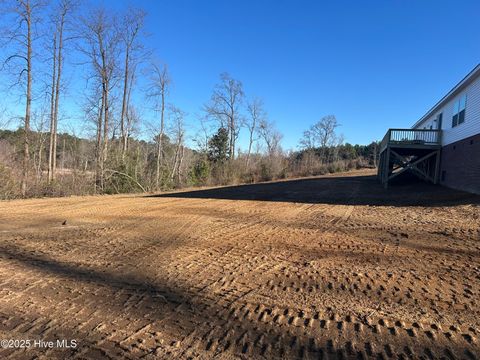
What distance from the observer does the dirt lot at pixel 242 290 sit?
2955mm

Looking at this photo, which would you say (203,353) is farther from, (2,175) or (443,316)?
(2,175)

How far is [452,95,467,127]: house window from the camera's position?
16.4 meters

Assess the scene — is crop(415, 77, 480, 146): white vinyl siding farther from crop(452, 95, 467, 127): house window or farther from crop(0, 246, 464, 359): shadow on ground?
crop(0, 246, 464, 359): shadow on ground

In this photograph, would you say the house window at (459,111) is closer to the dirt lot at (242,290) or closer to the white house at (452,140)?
the white house at (452,140)

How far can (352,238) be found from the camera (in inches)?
281

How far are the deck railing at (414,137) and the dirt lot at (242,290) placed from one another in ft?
41.9

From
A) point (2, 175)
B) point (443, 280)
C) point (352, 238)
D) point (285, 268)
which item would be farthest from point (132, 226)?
point (2, 175)

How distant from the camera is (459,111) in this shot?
671 inches

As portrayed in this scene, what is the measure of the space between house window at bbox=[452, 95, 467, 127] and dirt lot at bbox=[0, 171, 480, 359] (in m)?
10.8

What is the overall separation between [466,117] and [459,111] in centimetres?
150

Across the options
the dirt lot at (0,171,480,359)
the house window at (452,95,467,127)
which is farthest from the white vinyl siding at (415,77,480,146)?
the dirt lot at (0,171,480,359)

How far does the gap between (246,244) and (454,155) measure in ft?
50.8

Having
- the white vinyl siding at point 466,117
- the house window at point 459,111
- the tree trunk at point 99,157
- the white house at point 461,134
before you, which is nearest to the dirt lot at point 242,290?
the white house at point 461,134

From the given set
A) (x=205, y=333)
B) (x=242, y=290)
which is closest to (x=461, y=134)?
(x=242, y=290)
